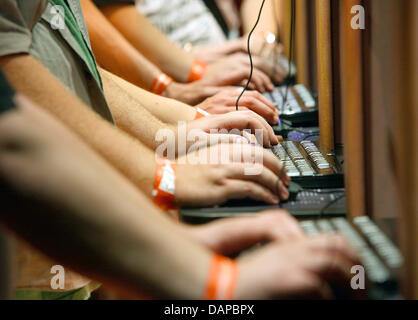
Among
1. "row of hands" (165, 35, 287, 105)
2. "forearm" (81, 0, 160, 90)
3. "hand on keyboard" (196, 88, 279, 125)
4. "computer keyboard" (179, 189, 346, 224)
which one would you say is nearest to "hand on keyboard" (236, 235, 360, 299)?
"computer keyboard" (179, 189, 346, 224)

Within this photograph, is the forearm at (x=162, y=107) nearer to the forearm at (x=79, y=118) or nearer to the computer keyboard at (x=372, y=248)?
the forearm at (x=79, y=118)

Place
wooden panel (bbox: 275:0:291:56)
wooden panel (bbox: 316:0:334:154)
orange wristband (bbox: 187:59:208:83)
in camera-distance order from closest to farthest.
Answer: wooden panel (bbox: 316:0:334:154) < orange wristband (bbox: 187:59:208:83) < wooden panel (bbox: 275:0:291:56)

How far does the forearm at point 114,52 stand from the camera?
1.61 m

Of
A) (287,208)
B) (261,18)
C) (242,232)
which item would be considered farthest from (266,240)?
(261,18)

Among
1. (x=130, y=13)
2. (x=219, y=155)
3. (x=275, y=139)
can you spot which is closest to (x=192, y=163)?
(x=219, y=155)

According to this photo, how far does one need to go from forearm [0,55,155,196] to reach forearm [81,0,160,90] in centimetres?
84

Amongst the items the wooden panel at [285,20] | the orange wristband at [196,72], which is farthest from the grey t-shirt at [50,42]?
the wooden panel at [285,20]

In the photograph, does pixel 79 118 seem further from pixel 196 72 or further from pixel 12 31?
pixel 196 72

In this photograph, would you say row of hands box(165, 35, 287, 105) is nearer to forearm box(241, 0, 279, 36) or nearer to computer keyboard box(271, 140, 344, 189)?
forearm box(241, 0, 279, 36)

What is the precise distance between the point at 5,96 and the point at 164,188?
351 millimetres

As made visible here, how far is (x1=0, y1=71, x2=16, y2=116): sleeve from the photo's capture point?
1.56 ft

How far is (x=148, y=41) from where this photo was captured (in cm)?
192

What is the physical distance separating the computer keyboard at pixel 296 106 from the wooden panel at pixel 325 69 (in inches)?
7.4

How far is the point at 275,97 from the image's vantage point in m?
1.59
